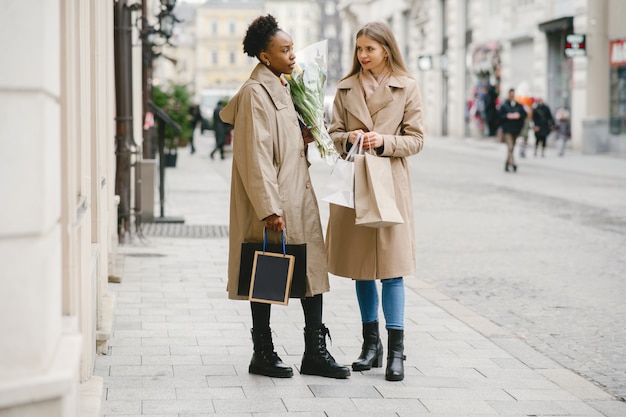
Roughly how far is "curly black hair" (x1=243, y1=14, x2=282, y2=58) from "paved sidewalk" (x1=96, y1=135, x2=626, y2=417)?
1.71m

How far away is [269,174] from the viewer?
5.40m

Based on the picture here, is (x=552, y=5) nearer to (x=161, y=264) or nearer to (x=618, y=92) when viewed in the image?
(x=618, y=92)

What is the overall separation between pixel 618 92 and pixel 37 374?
29.3 m

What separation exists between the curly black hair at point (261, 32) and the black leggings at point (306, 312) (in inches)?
51.7

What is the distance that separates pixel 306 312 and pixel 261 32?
58.0 inches

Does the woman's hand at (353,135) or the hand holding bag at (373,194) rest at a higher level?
→ the woman's hand at (353,135)

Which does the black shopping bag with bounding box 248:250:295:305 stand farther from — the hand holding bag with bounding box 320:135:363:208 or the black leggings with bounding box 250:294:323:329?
the hand holding bag with bounding box 320:135:363:208

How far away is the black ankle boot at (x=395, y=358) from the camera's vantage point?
18.4 feet

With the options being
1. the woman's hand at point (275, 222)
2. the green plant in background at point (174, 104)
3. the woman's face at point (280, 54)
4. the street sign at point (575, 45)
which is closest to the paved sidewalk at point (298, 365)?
the woman's hand at point (275, 222)

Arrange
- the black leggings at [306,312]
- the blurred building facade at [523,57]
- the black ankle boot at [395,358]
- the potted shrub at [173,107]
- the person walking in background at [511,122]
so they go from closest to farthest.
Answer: the black ankle boot at [395,358] → the black leggings at [306,312] → the person walking in background at [511,122] → the potted shrub at [173,107] → the blurred building facade at [523,57]

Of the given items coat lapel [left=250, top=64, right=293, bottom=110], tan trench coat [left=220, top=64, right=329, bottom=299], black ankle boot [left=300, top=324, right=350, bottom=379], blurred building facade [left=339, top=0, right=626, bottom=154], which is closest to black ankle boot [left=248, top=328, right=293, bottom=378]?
black ankle boot [left=300, top=324, right=350, bottom=379]

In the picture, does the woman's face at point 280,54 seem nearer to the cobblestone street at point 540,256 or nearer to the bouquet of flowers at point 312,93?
the bouquet of flowers at point 312,93

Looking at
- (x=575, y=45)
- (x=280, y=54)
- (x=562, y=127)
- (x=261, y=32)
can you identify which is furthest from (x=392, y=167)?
(x=575, y=45)

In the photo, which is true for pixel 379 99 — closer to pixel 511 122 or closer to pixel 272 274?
pixel 272 274
